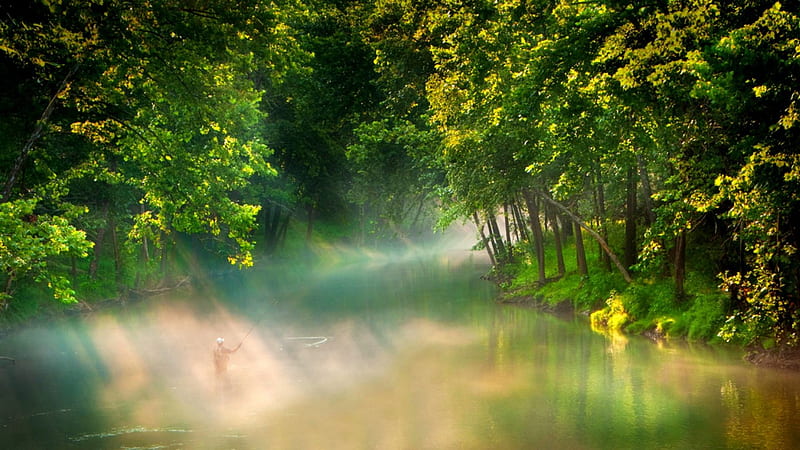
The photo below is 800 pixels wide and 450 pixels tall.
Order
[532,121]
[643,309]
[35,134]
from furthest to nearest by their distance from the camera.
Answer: [643,309] → [532,121] → [35,134]

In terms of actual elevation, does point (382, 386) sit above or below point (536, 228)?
below

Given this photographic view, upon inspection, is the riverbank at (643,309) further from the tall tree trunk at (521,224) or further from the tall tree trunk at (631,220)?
the tall tree trunk at (521,224)

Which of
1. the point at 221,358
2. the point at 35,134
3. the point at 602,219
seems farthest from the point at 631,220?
the point at 35,134

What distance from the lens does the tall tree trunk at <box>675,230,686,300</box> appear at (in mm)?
24781

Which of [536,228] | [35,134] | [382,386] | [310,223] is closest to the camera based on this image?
[35,134]

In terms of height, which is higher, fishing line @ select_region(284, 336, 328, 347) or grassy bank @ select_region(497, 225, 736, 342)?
grassy bank @ select_region(497, 225, 736, 342)

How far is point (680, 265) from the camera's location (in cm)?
2495

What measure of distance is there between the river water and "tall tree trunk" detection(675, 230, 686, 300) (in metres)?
2.23

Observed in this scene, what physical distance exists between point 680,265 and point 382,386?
11.0 metres

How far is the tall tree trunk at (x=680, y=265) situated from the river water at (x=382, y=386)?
2.23 m

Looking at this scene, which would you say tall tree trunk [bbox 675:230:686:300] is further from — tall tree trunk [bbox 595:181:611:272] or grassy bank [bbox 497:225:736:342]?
tall tree trunk [bbox 595:181:611:272]

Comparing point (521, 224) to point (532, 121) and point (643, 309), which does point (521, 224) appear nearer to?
point (643, 309)

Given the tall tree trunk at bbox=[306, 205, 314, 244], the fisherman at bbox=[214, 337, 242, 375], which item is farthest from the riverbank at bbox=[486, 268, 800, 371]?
the tall tree trunk at bbox=[306, 205, 314, 244]

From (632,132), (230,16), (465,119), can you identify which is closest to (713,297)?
(632,132)
